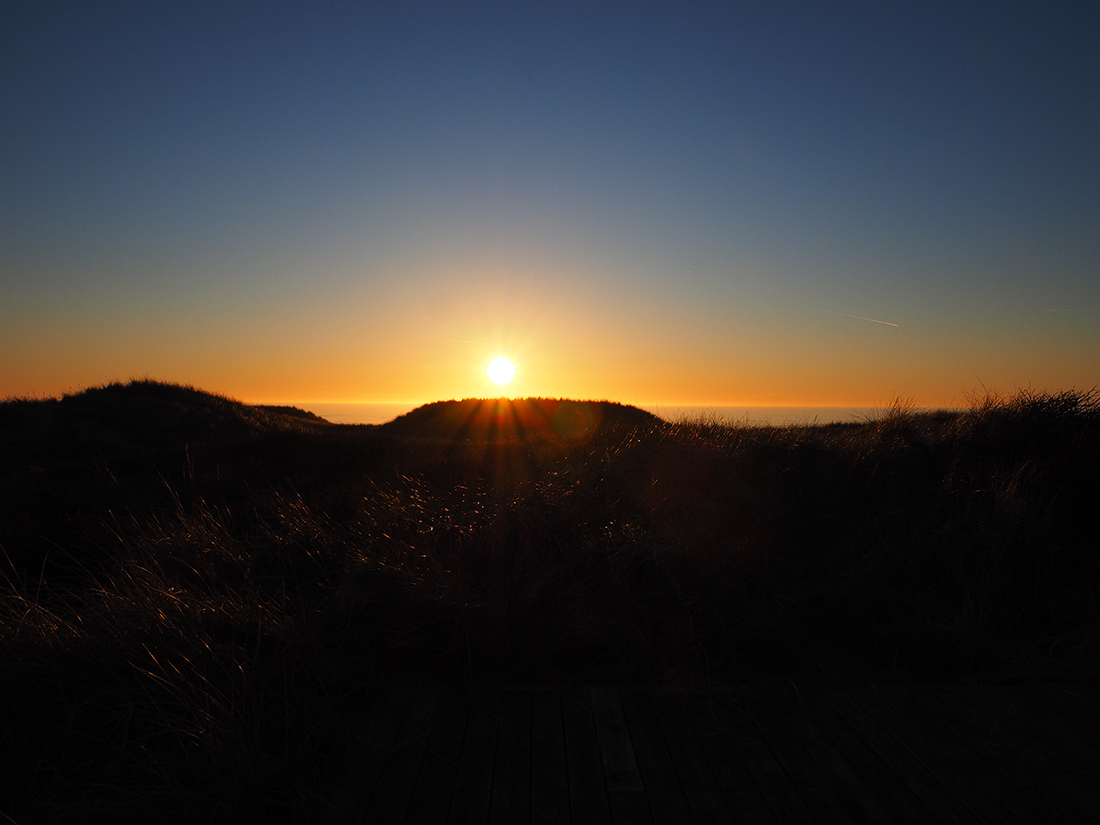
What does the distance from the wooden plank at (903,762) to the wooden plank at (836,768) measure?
197mm

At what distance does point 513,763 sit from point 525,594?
1382 millimetres

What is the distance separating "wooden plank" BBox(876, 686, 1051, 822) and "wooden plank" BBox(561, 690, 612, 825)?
1675 mm

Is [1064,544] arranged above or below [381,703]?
above

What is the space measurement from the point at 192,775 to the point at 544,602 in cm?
221

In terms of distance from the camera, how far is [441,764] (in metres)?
2.73

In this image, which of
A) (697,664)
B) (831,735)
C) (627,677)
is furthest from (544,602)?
(831,735)

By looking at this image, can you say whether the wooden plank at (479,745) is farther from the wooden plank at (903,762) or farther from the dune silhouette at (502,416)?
the dune silhouette at (502,416)

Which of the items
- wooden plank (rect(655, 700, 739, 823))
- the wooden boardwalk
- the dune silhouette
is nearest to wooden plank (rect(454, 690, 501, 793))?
the wooden boardwalk

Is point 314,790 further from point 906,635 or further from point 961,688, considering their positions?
point 906,635

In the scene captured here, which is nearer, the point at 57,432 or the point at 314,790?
the point at 314,790

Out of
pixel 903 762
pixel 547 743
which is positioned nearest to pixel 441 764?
pixel 547 743

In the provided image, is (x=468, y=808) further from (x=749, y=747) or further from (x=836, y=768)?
(x=836, y=768)

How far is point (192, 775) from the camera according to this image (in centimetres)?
255

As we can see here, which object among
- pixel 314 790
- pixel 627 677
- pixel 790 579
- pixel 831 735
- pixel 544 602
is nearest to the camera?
pixel 314 790
